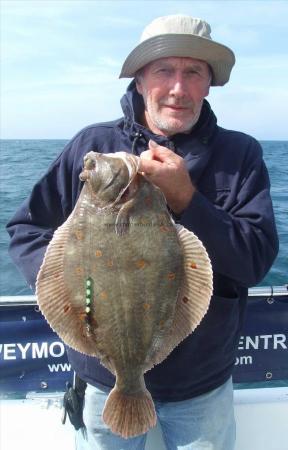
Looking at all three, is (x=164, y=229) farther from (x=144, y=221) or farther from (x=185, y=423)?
(x=185, y=423)

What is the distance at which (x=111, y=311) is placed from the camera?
7.19 feet

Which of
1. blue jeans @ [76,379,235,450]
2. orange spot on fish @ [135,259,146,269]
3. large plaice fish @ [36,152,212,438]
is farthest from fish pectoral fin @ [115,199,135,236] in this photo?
blue jeans @ [76,379,235,450]

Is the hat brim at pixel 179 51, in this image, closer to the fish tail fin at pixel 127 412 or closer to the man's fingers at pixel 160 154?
the man's fingers at pixel 160 154

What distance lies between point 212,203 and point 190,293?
58 cm

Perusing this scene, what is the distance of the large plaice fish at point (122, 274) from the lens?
2107 millimetres

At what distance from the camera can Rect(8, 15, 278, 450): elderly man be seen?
2.57 m

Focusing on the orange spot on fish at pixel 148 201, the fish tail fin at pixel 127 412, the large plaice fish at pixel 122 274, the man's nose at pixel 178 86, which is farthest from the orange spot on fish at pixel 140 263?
the man's nose at pixel 178 86

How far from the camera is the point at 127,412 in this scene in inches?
92.8

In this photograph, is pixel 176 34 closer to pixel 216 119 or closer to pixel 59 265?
pixel 216 119

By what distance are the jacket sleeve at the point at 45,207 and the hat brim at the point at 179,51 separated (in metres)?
0.64

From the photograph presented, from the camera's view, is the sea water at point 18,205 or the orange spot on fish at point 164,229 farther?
the sea water at point 18,205

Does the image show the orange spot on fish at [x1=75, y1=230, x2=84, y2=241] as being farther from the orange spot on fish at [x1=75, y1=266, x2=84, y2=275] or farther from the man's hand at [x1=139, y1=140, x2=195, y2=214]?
the man's hand at [x1=139, y1=140, x2=195, y2=214]

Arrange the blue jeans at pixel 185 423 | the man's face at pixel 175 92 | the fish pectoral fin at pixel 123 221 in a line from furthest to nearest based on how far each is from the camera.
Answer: the blue jeans at pixel 185 423 < the man's face at pixel 175 92 < the fish pectoral fin at pixel 123 221

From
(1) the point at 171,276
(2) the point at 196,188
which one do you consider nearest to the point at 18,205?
(2) the point at 196,188
